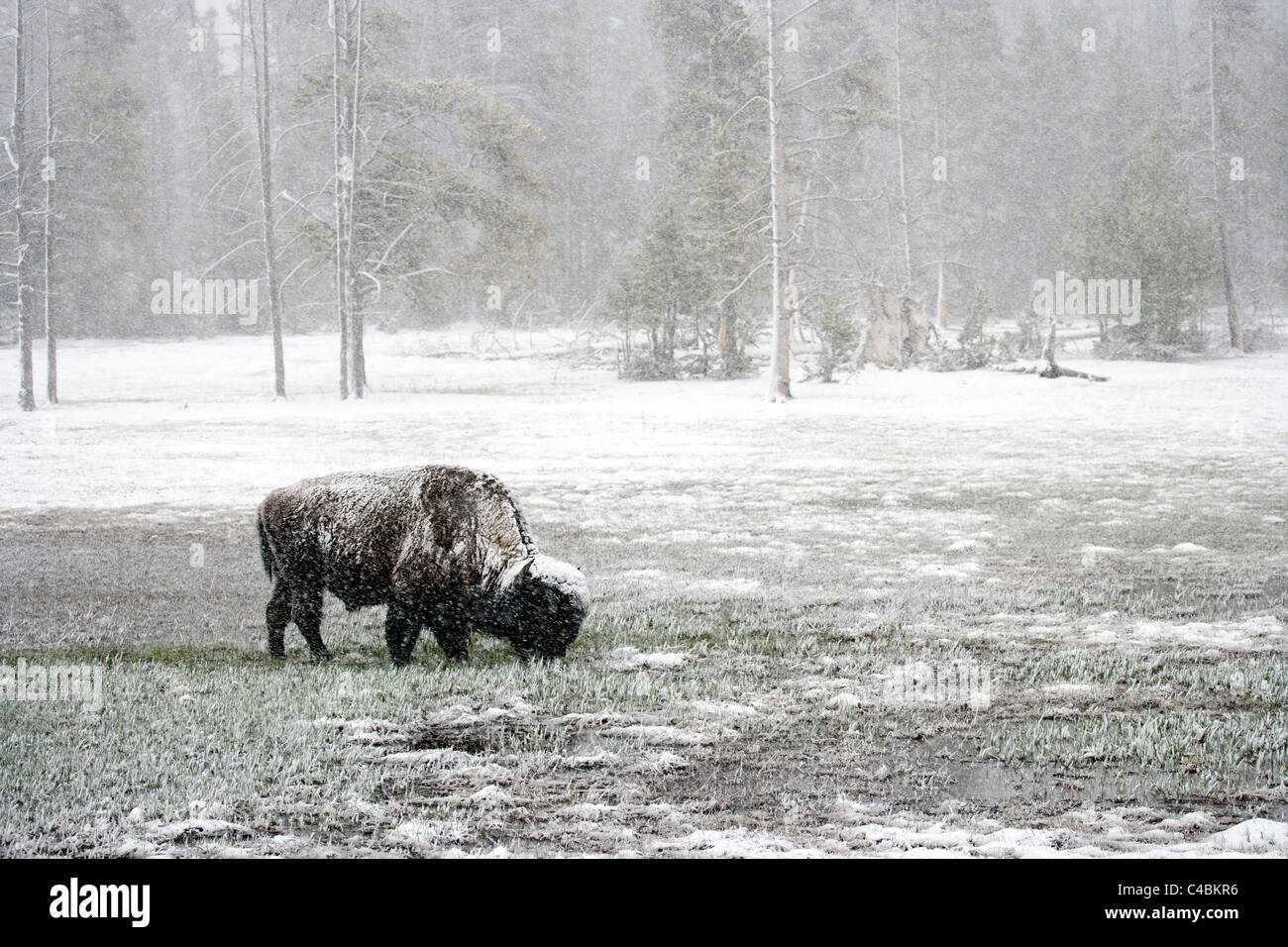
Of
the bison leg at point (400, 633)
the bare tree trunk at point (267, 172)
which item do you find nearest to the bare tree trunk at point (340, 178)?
the bare tree trunk at point (267, 172)

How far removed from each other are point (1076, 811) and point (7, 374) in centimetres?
3073

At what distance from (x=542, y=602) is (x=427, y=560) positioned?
643mm

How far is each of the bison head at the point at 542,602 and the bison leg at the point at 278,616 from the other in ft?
4.62

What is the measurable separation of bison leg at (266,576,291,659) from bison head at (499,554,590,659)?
1409 millimetres

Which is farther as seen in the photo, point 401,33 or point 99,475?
point 401,33

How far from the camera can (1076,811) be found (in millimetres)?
3779

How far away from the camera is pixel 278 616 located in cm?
617

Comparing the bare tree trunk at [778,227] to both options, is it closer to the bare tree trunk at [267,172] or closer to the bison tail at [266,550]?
the bare tree trunk at [267,172]

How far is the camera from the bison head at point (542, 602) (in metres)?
5.56

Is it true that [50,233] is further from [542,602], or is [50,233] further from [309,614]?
[542,602]

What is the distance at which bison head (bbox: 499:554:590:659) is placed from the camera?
5.56 m

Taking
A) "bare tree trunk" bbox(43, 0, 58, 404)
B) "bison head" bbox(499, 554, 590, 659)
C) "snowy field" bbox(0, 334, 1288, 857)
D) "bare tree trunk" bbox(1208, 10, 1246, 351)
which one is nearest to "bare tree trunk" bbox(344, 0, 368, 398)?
"bare tree trunk" bbox(43, 0, 58, 404)
